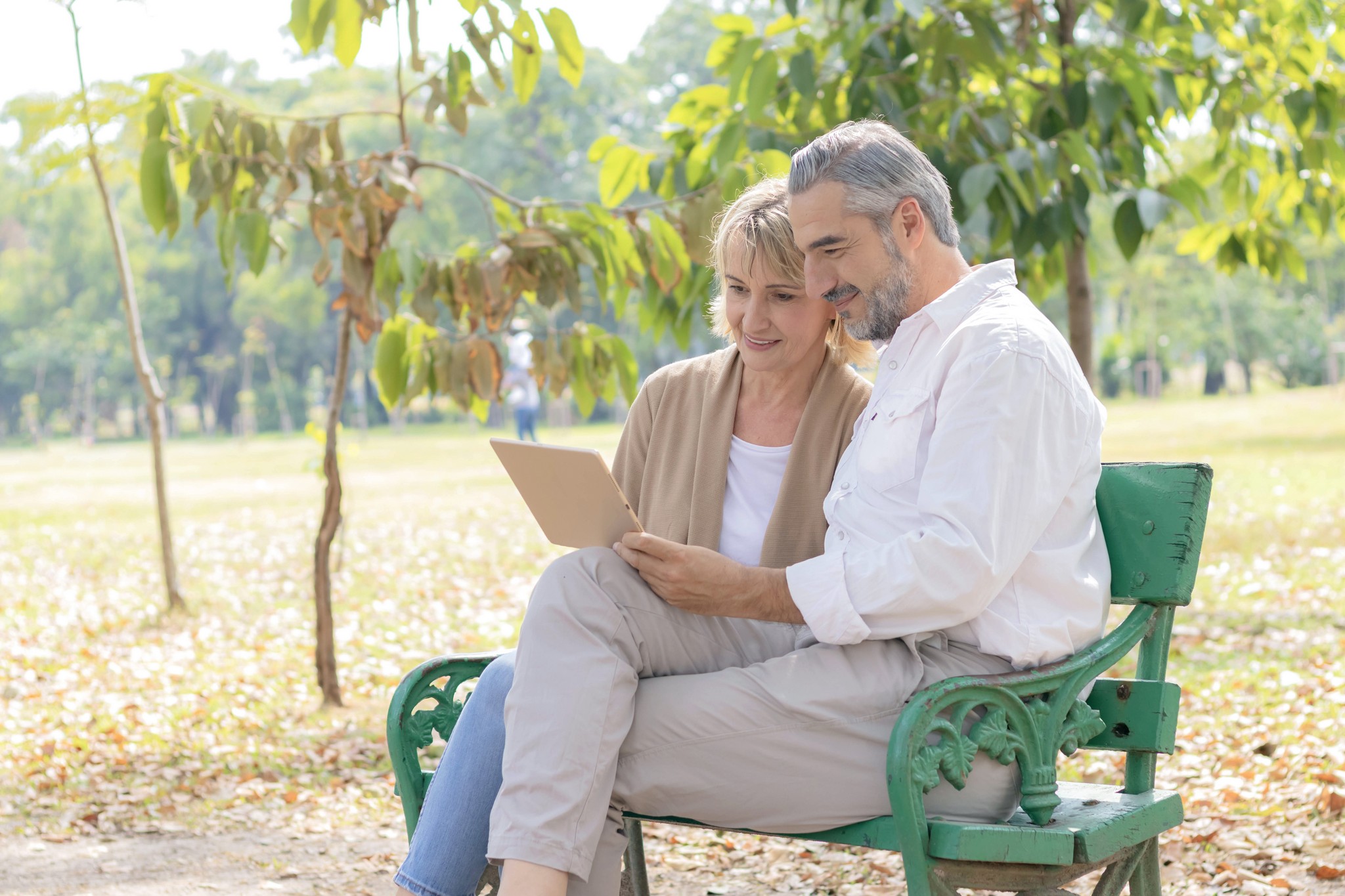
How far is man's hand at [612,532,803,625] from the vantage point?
7.34 feet

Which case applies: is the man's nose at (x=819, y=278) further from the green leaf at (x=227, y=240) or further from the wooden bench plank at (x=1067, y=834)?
the green leaf at (x=227, y=240)

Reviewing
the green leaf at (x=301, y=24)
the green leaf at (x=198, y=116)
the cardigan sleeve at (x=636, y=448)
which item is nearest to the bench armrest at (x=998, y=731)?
the cardigan sleeve at (x=636, y=448)

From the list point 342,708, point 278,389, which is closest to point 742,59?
point 342,708

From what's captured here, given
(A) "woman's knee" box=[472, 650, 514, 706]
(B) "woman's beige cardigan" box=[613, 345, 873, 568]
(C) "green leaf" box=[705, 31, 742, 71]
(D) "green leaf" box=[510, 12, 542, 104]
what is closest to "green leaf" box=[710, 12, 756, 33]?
(C) "green leaf" box=[705, 31, 742, 71]

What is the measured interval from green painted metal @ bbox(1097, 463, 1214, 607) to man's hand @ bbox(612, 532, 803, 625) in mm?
596

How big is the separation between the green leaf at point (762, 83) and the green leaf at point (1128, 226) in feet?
3.93

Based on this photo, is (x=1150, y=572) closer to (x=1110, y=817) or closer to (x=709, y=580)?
(x=1110, y=817)

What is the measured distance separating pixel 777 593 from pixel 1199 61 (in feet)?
12.1

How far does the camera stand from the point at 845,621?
2.13m

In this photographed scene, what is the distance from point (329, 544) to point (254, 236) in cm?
175

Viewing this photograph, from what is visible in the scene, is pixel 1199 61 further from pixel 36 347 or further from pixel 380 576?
pixel 36 347

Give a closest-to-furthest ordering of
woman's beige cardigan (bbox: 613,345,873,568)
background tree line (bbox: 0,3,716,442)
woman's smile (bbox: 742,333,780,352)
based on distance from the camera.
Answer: woman's beige cardigan (bbox: 613,345,873,568)
woman's smile (bbox: 742,333,780,352)
background tree line (bbox: 0,3,716,442)

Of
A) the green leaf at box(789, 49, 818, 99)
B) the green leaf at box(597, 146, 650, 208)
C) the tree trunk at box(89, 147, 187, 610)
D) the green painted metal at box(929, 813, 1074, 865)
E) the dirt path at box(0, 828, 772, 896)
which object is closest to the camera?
the green painted metal at box(929, 813, 1074, 865)

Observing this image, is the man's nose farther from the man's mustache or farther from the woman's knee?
the woman's knee
